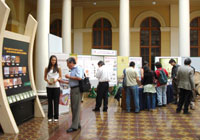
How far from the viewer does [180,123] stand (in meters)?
5.72

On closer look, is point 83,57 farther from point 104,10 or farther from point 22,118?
point 104,10

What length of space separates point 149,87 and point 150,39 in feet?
33.2

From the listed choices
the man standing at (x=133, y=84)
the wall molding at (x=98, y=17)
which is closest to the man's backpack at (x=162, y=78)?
the man standing at (x=133, y=84)

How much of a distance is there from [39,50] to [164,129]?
6.32 metres

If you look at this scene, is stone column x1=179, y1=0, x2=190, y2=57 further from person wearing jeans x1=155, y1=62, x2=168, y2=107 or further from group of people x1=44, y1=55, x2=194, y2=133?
person wearing jeans x1=155, y1=62, x2=168, y2=107

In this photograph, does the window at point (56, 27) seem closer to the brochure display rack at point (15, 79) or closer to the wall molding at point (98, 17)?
the wall molding at point (98, 17)

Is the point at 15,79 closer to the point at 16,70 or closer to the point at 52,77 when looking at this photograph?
the point at 16,70

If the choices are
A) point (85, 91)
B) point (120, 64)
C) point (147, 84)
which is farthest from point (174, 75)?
point (85, 91)

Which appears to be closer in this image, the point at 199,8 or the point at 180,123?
the point at 180,123

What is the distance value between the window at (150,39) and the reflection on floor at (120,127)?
1017 cm

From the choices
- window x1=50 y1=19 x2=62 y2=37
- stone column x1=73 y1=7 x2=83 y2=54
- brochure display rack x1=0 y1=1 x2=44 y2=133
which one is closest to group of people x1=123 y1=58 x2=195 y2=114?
brochure display rack x1=0 y1=1 x2=44 y2=133

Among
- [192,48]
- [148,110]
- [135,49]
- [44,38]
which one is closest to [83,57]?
[44,38]

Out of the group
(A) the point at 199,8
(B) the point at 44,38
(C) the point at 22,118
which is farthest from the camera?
(A) the point at 199,8

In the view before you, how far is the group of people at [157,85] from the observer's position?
21.9 feet
